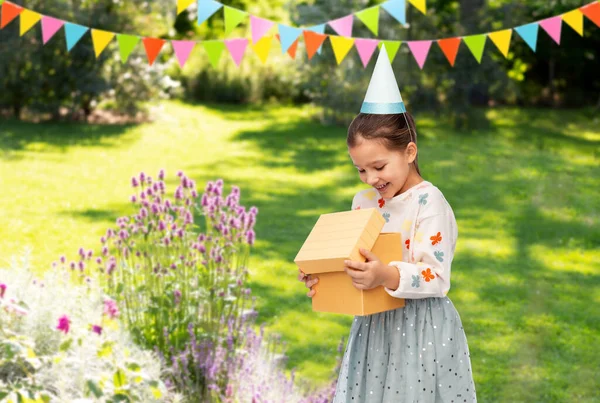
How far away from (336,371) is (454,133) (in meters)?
9.91

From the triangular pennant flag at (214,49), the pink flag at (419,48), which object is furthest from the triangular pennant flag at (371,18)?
the triangular pennant flag at (214,49)

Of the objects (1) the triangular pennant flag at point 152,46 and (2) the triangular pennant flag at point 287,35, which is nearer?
(2) the triangular pennant flag at point 287,35

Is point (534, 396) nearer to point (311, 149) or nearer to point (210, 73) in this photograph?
point (311, 149)

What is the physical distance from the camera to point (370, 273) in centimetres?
244

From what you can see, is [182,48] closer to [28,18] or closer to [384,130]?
[28,18]

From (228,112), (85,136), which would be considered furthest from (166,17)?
(85,136)

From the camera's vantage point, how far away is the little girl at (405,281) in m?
2.59

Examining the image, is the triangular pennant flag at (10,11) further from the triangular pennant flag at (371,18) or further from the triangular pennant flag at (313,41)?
the triangular pennant flag at (371,18)

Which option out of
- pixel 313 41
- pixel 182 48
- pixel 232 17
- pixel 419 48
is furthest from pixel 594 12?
pixel 182 48

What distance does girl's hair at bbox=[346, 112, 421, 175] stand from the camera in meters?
2.61

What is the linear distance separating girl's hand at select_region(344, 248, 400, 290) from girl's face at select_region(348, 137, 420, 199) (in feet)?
0.85

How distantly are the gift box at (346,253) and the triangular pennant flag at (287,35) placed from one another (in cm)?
200

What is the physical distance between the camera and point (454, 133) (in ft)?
44.7

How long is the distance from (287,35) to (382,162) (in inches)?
83.1
